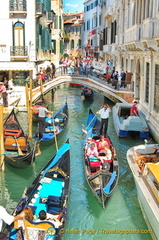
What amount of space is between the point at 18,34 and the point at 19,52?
884 mm

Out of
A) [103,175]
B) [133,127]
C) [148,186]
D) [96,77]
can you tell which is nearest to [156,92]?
[133,127]

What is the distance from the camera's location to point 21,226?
515 centimetres

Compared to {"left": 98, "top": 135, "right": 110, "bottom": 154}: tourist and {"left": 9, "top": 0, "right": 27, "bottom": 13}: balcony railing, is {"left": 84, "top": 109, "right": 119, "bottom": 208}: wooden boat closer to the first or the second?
{"left": 98, "top": 135, "right": 110, "bottom": 154}: tourist

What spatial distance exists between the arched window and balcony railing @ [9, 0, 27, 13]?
646 millimetres

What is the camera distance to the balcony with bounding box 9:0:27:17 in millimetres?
16703

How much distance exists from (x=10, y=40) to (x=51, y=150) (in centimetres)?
828

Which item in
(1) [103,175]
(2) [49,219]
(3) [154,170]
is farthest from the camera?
(1) [103,175]

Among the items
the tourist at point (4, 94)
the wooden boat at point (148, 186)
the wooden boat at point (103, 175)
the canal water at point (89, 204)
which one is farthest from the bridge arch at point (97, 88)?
the wooden boat at point (148, 186)

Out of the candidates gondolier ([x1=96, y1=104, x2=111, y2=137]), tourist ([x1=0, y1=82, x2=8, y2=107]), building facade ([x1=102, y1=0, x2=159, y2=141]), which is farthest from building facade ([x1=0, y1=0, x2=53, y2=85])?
gondolier ([x1=96, y1=104, x2=111, y2=137])

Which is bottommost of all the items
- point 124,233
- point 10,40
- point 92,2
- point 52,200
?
point 124,233

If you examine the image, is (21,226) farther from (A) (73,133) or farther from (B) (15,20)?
(B) (15,20)

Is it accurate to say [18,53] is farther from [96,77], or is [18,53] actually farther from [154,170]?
[154,170]

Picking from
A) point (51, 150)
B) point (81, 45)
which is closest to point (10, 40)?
point (51, 150)

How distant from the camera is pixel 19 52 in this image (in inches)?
673
